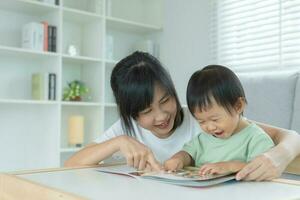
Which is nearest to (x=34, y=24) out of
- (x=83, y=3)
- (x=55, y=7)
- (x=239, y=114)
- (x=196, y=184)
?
(x=55, y=7)

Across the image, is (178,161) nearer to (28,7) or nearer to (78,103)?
(78,103)

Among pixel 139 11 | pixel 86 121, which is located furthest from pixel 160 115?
pixel 139 11

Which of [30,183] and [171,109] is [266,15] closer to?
[171,109]

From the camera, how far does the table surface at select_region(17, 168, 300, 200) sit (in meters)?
0.69

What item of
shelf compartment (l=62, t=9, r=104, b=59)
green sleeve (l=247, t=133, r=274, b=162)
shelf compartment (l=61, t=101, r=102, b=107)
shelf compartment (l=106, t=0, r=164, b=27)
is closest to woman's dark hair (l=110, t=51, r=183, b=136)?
green sleeve (l=247, t=133, r=274, b=162)

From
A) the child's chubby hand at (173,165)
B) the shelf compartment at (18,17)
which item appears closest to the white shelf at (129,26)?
the shelf compartment at (18,17)

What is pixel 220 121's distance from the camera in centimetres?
114

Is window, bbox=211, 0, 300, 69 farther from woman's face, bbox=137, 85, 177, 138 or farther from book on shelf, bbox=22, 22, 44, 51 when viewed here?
woman's face, bbox=137, 85, 177, 138

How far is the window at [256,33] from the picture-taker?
2574 mm

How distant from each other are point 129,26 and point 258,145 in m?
2.50

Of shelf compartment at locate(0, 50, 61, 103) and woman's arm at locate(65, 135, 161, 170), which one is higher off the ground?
shelf compartment at locate(0, 50, 61, 103)

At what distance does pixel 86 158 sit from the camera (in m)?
1.23

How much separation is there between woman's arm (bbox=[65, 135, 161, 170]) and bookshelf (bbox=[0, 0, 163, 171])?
4.99ft

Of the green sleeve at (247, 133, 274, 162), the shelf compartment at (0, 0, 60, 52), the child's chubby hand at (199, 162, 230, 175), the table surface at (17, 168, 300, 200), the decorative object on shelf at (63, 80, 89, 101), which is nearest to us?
the table surface at (17, 168, 300, 200)
